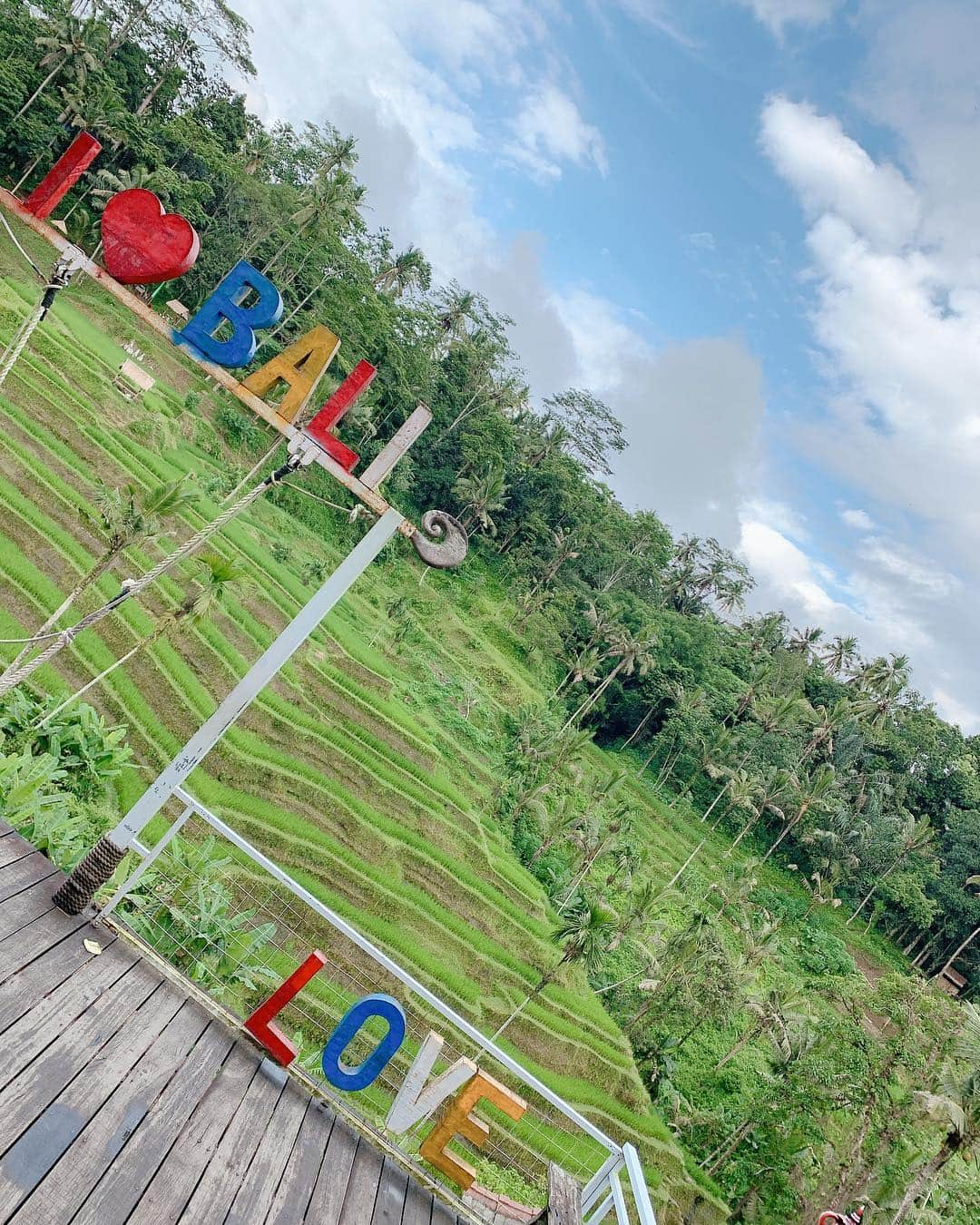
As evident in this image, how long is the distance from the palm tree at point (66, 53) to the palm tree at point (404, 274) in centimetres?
1449

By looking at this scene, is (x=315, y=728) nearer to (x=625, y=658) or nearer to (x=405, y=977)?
(x=405, y=977)

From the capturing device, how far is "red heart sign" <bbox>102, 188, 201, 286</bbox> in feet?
16.3

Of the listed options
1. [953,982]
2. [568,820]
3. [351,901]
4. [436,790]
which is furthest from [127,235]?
[953,982]

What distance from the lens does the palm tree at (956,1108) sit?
459 inches

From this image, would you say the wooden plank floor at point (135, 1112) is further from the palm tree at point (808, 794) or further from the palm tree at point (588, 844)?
the palm tree at point (808, 794)

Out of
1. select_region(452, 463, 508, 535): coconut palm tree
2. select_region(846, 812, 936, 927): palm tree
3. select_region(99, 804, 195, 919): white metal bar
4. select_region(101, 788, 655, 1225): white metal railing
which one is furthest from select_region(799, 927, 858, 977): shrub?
select_region(99, 804, 195, 919): white metal bar

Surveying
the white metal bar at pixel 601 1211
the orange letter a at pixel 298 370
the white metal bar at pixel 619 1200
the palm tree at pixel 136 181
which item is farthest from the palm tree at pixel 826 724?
the orange letter a at pixel 298 370

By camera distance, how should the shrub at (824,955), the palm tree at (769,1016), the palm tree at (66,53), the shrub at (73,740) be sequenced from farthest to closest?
the shrub at (824,955) < the palm tree at (66,53) < the palm tree at (769,1016) < the shrub at (73,740)

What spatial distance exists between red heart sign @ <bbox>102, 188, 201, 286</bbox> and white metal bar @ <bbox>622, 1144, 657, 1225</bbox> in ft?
18.7

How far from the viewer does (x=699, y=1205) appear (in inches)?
674

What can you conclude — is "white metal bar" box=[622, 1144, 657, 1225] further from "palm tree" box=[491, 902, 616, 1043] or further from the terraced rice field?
"palm tree" box=[491, 902, 616, 1043]

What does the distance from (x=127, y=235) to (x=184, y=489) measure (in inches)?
233

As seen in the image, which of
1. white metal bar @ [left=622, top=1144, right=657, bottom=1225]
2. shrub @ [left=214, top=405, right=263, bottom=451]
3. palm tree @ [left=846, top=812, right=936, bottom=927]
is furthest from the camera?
palm tree @ [left=846, top=812, right=936, bottom=927]

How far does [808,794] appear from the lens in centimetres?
3347
